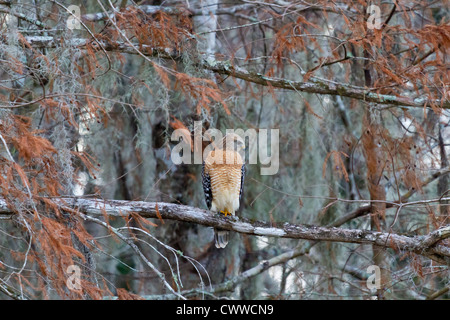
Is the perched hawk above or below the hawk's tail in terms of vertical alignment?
above

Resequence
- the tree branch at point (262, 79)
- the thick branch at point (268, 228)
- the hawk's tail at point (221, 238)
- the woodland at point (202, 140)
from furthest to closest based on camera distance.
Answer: the hawk's tail at point (221, 238) → the tree branch at point (262, 79) → the thick branch at point (268, 228) → the woodland at point (202, 140)

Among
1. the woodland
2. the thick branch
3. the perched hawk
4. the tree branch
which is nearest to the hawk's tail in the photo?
the perched hawk

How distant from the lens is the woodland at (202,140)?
290cm

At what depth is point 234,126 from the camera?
5102 millimetres

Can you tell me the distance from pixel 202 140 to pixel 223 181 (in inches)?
17.9

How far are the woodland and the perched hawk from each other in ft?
0.87

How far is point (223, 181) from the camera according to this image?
4520 millimetres

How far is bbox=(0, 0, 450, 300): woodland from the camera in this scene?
2.90 m

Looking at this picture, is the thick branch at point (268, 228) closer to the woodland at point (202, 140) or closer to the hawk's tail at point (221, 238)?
the woodland at point (202, 140)

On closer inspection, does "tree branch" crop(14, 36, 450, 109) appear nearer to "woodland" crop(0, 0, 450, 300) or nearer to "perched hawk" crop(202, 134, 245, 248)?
"woodland" crop(0, 0, 450, 300)

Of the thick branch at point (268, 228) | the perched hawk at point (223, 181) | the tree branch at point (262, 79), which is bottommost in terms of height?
the thick branch at point (268, 228)

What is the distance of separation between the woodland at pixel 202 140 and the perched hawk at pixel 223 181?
10.4 inches

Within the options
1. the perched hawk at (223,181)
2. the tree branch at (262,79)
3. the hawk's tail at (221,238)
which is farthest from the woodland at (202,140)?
the hawk's tail at (221,238)
